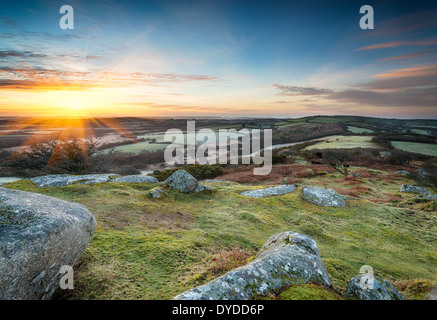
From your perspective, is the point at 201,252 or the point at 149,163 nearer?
the point at 201,252

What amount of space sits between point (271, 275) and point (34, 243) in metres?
4.35

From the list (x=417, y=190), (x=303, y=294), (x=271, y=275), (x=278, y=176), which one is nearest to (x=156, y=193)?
(x=271, y=275)

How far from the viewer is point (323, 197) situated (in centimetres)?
1457

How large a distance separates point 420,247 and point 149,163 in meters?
46.9

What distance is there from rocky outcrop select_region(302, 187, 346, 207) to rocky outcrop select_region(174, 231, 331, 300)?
9.82 meters

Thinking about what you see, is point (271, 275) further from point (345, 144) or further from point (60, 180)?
point (345, 144)

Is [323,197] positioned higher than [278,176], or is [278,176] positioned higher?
[323,197]

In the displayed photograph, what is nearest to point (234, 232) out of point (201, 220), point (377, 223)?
point (201, 220)

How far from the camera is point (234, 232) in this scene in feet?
29.2

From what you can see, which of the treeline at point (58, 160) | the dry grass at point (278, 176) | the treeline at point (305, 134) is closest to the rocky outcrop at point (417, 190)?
the dry grass at point (278, 176)

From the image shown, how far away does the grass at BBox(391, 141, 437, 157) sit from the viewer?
44981mm

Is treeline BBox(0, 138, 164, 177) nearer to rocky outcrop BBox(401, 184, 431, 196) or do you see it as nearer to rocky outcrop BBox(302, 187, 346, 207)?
rocky outcrop BBox(302, 187, 346, 207)

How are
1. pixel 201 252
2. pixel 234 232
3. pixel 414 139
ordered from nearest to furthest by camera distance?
pixel 201 252 < pixel 234 232 < pixel 414 139

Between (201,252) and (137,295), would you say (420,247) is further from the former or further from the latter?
(137,295)
